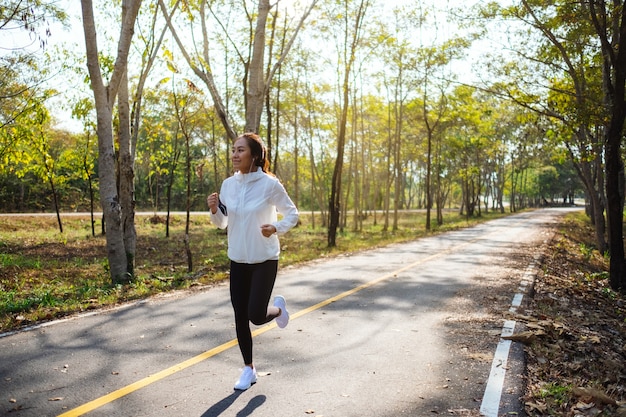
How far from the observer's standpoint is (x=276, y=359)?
5062 mm

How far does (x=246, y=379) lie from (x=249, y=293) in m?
0.72

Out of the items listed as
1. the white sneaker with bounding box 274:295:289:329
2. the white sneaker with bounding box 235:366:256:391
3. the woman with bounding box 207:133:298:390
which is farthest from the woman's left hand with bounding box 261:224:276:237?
the white sneaker with bounding box 235:366:256:391

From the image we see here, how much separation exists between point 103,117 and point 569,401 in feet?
28.3

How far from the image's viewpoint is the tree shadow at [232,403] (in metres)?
3.71

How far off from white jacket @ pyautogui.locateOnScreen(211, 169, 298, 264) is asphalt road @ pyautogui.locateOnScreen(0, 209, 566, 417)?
1.18 metres

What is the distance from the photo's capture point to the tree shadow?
371 cm

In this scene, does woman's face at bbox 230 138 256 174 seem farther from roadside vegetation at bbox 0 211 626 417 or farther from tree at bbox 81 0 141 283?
tree at bbox 81 0 141 283

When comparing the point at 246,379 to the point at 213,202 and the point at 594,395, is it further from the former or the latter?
the point at 594,395

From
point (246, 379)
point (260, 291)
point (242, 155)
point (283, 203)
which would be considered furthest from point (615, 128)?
point (246, 379)

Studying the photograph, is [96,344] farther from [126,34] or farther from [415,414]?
[126,34]

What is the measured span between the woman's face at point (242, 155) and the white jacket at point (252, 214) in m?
0.09

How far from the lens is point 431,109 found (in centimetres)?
3400

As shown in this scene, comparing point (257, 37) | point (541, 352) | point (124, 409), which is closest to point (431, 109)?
point (257, 37)

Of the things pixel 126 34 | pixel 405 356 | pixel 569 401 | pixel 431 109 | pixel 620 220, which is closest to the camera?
pixel 569 401
